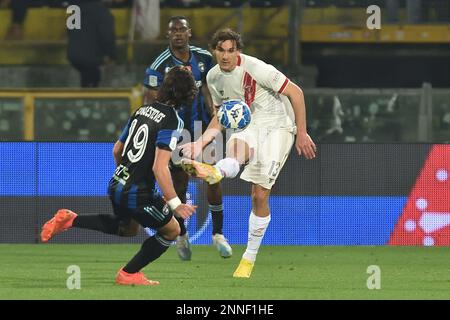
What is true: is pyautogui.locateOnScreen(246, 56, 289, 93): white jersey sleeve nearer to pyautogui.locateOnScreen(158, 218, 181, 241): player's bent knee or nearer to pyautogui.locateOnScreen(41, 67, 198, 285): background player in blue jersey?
pyautogui.locateOnScreen(41, 67, 198, 285): background player in blue jersey

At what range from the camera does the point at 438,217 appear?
14.7m

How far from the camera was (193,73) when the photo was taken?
1236cm

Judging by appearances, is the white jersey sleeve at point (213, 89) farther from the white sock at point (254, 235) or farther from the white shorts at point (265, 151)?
the white sock at point (254, 235)

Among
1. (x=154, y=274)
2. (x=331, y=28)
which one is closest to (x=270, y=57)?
(x=331, y=28)

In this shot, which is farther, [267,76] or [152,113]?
[267,76]

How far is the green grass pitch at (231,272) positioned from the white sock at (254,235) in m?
0.19

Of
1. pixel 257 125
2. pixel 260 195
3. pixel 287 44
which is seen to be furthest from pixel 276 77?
pixel 287 44

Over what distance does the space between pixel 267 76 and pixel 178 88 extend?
140cm

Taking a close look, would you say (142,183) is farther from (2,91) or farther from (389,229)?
(2,91)

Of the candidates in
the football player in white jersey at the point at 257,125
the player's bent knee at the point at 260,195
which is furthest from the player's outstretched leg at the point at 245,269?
the player's bent knee at the point at 260,195

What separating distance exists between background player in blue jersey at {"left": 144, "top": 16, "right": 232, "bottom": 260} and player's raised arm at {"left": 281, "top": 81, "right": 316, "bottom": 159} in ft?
5.83

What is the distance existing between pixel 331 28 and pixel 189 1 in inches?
85.3

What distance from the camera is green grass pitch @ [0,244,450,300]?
9.28m

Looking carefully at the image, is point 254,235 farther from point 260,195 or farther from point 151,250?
point 151,250
